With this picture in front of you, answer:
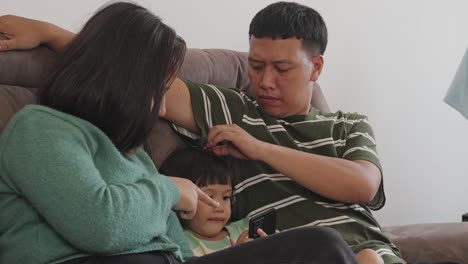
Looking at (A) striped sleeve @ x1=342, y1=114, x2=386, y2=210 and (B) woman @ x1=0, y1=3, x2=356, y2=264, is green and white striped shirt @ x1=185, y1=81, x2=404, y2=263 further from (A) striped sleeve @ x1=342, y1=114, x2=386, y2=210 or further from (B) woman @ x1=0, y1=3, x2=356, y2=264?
(B) woman @ x1=0, y1=3, x2=356, y2=264

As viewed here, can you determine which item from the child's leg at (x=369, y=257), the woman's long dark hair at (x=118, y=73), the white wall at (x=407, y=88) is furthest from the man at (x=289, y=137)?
the white wall at (x=407, y=88)

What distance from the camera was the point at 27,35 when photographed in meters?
1.33

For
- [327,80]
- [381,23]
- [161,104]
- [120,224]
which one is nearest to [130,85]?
[161,104]

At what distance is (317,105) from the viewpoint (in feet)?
6.14

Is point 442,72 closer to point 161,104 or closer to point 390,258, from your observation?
point 390,258

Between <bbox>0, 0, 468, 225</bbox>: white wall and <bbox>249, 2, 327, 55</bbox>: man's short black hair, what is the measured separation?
592 millimetres

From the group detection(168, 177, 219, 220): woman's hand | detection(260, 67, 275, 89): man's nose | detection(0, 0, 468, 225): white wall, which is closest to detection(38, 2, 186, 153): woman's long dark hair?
detection(168, 177, 219, 220): woman's hand

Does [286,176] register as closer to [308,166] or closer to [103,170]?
[308,166]

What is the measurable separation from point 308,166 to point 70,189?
659 millimetres

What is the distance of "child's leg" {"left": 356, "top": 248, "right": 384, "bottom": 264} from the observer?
1.40 meters

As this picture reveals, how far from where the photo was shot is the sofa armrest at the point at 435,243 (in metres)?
1.59

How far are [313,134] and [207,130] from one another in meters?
0.28

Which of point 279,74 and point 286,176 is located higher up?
point 279,74

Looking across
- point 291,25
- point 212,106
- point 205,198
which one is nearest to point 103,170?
point 205,198
